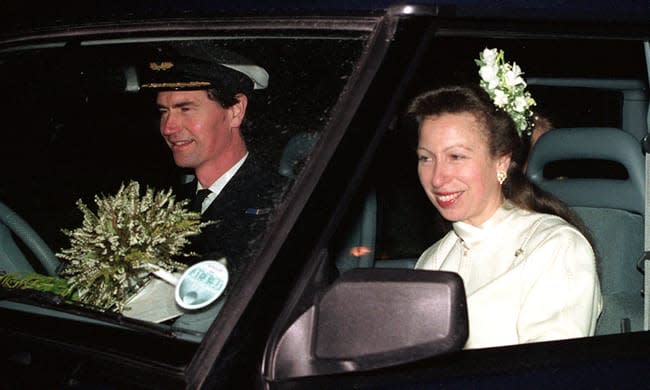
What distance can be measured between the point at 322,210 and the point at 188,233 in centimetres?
55

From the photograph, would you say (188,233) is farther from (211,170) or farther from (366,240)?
(366,240)

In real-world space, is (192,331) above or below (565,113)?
below

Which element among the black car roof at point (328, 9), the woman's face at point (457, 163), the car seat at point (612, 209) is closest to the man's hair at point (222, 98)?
the black car roof at point (328, 9)

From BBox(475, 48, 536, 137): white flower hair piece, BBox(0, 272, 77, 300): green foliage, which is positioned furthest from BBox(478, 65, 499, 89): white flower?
BBox(0, 272, 77, 300): green foliage

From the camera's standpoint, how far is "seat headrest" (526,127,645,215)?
3117mm

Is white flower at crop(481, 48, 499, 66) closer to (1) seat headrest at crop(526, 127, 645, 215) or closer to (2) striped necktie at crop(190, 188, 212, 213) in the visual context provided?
(1) seat headrest at crop(526, 127, 645, 215)

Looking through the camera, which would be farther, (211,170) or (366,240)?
(366,240)

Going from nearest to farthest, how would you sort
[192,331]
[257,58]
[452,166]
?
[192,331] < [257,58] < [452,166]

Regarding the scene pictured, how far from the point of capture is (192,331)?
1.66 m

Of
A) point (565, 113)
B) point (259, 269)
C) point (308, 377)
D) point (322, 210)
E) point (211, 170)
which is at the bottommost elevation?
point (308, 377)

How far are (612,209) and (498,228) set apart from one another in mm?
524

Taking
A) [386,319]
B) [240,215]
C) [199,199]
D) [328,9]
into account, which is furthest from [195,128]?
[386,319]

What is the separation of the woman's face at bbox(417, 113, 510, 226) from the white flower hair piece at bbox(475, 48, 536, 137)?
0.16 meters

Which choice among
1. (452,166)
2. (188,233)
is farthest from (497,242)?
(188,233)
